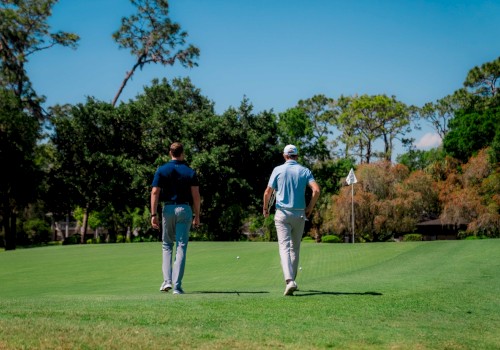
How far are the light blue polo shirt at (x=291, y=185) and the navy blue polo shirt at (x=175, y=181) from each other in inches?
54.7

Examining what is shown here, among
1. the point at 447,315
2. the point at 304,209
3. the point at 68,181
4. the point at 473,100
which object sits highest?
the point at 473,100

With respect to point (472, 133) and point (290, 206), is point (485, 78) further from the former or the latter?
point (290, 206)

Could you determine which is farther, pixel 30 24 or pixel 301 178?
pixel 30 24

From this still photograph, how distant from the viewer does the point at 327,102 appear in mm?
77812

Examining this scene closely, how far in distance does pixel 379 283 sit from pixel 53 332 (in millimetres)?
6513

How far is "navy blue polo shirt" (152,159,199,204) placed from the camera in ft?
31.3

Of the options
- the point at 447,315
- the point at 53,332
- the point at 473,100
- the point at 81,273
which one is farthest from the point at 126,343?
the point at 473,100

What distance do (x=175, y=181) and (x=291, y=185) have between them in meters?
1.82

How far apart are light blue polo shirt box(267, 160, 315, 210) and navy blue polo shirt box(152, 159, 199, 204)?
1.39 meters

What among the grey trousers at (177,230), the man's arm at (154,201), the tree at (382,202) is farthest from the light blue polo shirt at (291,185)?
the tree at (382,202)

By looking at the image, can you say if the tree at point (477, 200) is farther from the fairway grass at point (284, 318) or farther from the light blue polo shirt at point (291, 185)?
the light blue polo shirt at point (291, 185)

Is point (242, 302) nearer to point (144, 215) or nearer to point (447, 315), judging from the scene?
point (447, 315)

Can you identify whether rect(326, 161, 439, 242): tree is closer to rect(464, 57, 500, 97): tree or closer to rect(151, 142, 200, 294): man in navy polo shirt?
rect(464, 57, 500, 97): tree

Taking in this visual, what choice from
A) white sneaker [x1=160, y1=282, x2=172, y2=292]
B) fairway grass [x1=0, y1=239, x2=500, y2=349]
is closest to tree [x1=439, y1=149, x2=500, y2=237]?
fairway grass [x1=0, y1=239, x2=500, y2=349]
